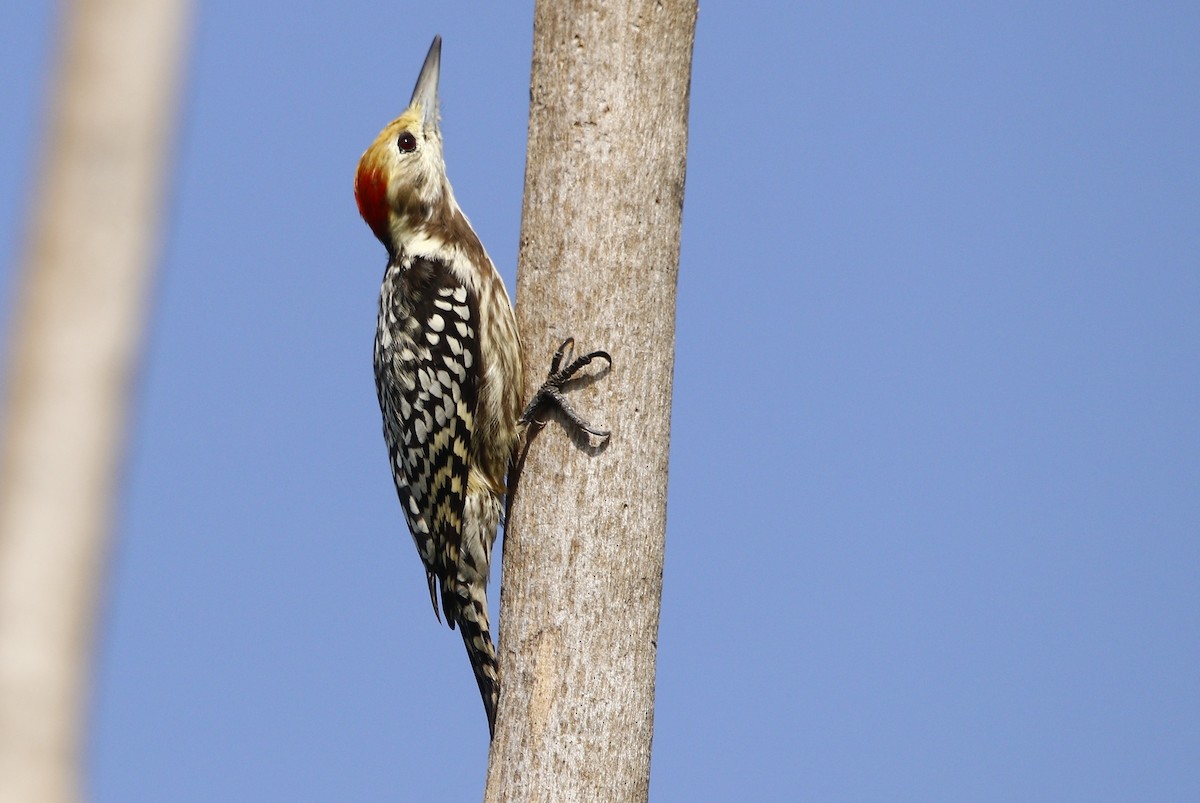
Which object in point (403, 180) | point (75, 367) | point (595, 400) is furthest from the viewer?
point (403, 180)

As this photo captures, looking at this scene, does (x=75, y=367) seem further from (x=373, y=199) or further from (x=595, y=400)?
(x=373, y=199)

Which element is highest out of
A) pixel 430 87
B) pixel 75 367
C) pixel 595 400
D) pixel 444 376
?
pixel 430 87

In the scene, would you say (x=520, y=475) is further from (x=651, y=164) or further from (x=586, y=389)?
(x=651, y=164)

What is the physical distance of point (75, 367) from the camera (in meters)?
0.96

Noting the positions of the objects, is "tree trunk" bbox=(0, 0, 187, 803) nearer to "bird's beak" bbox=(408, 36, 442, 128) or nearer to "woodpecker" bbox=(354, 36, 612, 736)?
"woodpecker" bbox=(354, 36, 612, 736)

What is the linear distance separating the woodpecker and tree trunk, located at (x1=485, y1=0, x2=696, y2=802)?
239 mm

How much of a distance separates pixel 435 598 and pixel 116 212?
4.41 meters

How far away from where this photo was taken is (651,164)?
4.69 meters

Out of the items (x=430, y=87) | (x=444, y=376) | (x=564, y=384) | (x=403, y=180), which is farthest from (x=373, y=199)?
(x=564, y=384)

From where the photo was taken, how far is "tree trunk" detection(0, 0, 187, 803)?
3.10ft

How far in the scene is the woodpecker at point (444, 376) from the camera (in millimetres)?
4988

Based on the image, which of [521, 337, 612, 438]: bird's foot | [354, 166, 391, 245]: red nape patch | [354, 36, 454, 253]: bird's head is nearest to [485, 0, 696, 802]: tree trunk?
[521, 337, 612, 438]: bird's foot

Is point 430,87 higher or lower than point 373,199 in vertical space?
higher

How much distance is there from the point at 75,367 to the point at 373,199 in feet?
15.0
